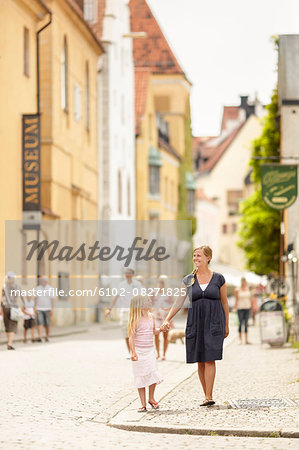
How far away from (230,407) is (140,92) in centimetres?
5579

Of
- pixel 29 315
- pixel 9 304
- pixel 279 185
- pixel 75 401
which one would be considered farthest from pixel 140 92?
pixel 75 401

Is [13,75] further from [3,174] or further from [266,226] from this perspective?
[266,226]

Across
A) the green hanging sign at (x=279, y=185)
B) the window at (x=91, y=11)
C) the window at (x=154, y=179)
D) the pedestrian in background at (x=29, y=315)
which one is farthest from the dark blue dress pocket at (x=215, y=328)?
the window at (x=154, y=179)

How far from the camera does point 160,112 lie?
7700cm

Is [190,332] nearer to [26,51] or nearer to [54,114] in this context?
[26,51]

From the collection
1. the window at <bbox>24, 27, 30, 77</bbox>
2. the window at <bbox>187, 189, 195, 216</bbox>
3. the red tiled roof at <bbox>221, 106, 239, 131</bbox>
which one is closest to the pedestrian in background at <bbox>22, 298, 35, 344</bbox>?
the window at <bbox>24, 27, 30, 77</bbox>

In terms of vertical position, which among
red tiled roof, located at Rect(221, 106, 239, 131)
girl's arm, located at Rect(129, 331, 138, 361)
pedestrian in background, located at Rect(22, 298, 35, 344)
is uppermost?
red tiled roof, located at Rect(221, 106, 239, 131)

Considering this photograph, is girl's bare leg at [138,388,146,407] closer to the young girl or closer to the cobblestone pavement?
the young girl

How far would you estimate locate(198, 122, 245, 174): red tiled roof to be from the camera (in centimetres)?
10674

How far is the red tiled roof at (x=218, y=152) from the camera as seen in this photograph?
A: 106744 millimetres

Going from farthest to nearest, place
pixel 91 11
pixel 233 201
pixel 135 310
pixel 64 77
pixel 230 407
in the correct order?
pixel 233 201 → pixel 91 11 → pixel 64 77 → pixel 135 310 → pixel 230 407

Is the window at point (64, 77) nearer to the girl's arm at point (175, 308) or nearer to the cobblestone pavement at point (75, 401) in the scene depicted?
the cobblestone pavement at point (75, 401)

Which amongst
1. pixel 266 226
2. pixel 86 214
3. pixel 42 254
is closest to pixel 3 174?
pixel 42 254

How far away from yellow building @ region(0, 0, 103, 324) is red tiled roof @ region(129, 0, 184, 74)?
74.3 ft
